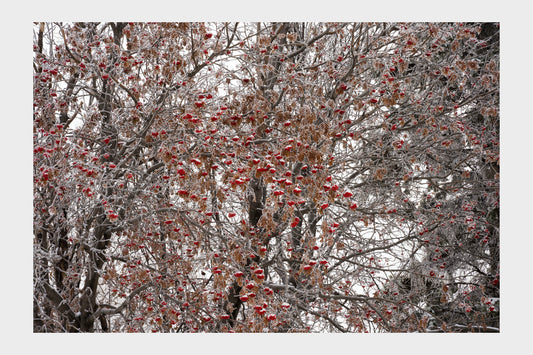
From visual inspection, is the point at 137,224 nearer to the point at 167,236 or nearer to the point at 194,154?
the point at 167,236

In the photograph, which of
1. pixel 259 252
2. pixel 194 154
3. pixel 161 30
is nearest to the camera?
pixel 194 154

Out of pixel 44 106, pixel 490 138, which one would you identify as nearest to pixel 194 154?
pixel 44 106

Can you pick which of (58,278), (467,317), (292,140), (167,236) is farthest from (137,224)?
(467,317)

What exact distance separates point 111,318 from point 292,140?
7.05 ft

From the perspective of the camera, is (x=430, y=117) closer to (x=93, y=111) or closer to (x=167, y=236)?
(x=167, y=236)

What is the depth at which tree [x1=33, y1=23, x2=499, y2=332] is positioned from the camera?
2.62 meters

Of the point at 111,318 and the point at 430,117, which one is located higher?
the point at 430,117

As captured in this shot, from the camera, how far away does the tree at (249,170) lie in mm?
2621

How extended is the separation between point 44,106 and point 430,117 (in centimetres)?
265

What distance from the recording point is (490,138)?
11.4 feet

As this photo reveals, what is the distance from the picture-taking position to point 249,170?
2.48 meters

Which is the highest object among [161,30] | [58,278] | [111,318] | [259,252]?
[161,30]

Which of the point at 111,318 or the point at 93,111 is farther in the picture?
the point at 111,318

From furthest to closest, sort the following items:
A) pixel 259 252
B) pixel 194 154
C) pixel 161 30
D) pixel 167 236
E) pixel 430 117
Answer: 1. pixel 430 117
2. pixel 167 236
3. pixel 161 30
4. pixel 259 252
5. pixel 194 154
